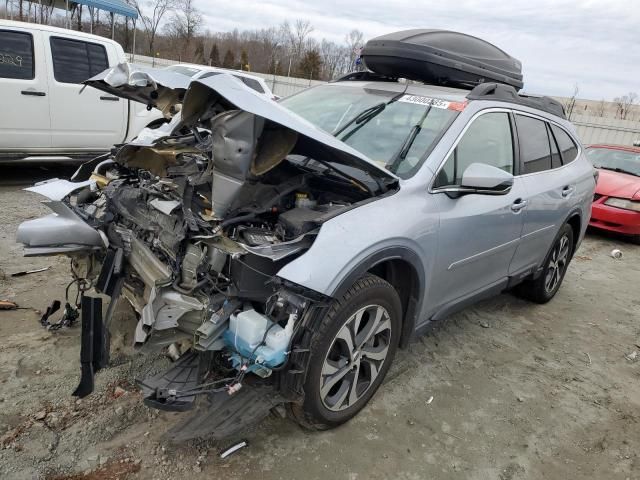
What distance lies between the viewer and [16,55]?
644 centimetres

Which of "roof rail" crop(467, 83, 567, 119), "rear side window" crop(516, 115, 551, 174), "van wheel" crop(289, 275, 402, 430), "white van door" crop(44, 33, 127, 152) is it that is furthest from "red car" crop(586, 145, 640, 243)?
"white van door" crop(44, 33, 127, 152)

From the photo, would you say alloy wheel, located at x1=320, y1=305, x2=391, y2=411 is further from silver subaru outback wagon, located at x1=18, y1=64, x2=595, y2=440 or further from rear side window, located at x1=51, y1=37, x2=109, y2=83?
rear side window, located at x1=51, y1=37, x2=109, y2=83

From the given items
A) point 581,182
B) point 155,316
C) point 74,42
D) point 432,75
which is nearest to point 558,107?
point 581,182

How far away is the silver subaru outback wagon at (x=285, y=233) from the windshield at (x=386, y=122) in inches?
0.5

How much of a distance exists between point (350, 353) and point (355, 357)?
2.5 inches

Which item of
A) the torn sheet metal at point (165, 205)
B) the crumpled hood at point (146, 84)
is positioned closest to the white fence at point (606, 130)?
the crumpled hood at point (146, 84)

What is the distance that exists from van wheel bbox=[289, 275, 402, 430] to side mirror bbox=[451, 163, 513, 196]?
30.9 inches

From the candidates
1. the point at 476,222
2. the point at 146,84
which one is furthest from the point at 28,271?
the point at 476,222

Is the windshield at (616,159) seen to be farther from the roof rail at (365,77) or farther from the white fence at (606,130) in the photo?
the white fence at (606,130)

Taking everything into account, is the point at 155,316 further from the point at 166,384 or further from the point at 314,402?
the point at 314,402

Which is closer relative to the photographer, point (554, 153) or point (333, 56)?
point (554, 153)

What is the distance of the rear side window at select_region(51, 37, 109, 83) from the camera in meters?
6.76

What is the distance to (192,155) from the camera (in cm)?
323

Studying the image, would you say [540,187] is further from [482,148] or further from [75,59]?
[75,59]
